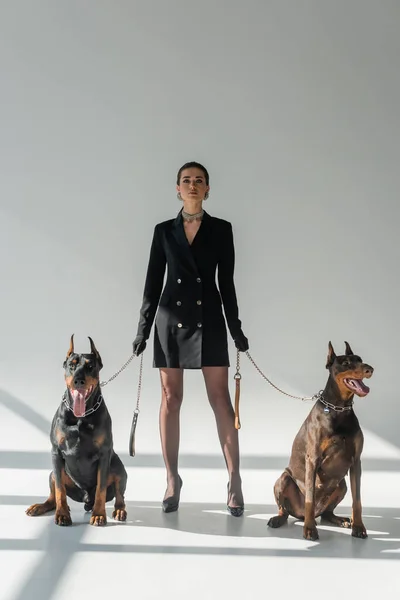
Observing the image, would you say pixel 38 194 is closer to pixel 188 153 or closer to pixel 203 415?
pixel 188 153

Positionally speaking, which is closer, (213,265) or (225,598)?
(225,598)

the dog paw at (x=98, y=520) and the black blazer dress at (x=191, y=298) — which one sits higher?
the black blazer dress at (x=191, y=298)

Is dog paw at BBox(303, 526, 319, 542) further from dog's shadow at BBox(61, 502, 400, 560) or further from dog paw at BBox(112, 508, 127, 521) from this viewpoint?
dog paw at BBox(112, 508, 127, 521)

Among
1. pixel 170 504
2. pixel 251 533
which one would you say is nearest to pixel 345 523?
pixel 251 533

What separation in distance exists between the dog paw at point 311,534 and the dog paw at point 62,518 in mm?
1122

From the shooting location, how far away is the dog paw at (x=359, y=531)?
3723 mm

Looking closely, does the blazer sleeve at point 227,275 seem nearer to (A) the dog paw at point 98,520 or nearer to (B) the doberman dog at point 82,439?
(B) the doberman dog at point 82,439

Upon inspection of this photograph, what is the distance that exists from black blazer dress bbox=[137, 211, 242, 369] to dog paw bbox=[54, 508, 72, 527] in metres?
0.88

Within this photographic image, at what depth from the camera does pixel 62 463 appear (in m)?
3.89

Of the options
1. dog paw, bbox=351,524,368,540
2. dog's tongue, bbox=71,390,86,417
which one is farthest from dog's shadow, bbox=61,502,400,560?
dog's tongue, bbox=71,390,86,417

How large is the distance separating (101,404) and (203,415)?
2165mm

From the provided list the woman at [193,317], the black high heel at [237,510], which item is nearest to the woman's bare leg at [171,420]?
the woman at [193,317]

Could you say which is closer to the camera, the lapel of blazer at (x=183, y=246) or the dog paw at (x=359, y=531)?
the dog paw at (x=359, y=531)

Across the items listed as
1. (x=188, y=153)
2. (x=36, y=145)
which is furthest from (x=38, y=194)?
(x=188, y=153)
